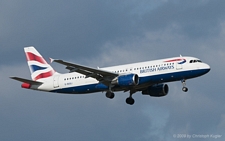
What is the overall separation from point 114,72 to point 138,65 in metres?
3.05

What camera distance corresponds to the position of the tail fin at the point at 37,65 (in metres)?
86.4

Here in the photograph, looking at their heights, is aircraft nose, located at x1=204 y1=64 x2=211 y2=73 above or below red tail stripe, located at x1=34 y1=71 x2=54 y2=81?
below

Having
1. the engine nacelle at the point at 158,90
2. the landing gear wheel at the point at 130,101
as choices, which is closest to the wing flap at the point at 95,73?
the engine nacelle at the point at 158,90

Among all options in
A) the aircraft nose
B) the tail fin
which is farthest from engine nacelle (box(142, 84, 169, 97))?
the tail fin

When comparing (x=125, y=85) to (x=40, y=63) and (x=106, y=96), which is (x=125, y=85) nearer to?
(x=106, y=96)

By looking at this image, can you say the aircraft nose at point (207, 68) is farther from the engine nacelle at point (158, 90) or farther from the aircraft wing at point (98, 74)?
the aircraft wing at point (98, 74)

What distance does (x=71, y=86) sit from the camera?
82.2 m

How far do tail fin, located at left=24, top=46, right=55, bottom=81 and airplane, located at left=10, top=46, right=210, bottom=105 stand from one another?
0.32 m

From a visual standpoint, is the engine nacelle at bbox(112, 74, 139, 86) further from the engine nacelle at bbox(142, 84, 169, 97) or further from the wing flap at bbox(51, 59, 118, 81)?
the engine nacelle at bbox(142, 84, 169, 97)

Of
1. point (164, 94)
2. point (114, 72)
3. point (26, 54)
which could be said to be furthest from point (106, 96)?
point (26, 54)

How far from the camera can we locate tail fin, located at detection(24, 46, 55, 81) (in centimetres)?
8644

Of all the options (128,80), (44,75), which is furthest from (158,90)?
(44,75)

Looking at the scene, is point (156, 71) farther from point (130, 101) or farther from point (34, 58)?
point (34, 58)

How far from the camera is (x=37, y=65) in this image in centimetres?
8806
